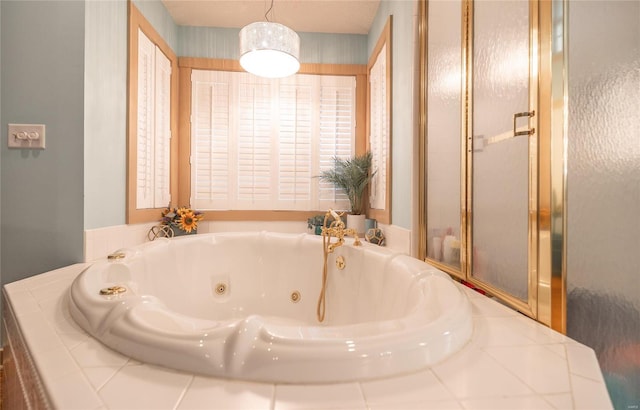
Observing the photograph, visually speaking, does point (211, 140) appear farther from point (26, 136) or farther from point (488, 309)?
point (488, 309)

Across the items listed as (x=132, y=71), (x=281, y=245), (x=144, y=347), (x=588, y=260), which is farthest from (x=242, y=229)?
(x=588, y=260)

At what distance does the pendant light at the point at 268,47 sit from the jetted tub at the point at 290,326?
3.72 feet

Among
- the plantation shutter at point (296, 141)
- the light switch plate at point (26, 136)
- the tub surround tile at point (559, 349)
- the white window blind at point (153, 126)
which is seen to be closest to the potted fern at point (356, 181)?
the plantation shutter at point (296, 141)

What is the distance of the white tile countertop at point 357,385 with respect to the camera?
1.52ft

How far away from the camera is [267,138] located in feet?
8.82

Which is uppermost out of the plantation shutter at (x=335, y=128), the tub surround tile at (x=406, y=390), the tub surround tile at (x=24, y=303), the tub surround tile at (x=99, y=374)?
the plantation shutter at (x=335, y=128)

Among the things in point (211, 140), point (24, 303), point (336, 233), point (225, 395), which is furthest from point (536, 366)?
point (211, 140)

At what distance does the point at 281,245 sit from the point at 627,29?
163 cm

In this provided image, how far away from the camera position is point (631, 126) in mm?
769

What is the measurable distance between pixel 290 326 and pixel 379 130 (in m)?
1.87

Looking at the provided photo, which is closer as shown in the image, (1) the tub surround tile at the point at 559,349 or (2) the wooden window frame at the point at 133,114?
(1) the tub surround tile at the point at 559,349

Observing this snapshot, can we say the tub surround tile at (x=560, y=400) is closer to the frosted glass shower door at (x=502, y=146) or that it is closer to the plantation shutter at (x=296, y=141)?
the frosted glass shower door at (x=502, y=146)

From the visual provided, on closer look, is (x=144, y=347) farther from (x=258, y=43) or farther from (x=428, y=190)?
(x=258, y=43)

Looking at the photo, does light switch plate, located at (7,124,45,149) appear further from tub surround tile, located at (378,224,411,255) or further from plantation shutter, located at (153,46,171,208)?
tub surround tile, located at (378,224,411,255)
